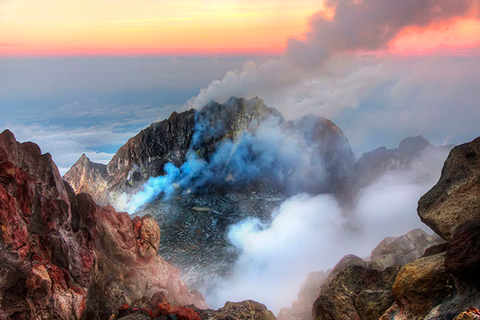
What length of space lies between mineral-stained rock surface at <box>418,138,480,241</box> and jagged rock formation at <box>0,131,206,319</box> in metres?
29.8

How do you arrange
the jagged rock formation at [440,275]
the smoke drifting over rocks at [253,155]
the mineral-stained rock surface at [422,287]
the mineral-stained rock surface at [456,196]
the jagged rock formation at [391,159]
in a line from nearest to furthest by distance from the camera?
the jagged rock formation at [440,275]
the mineral-stained rock surface at [422,287]
the mineral-stained rock surface at [456,196]
the smoke drifting over rocks at [253,155]
the jagged rock formation at [391,159]

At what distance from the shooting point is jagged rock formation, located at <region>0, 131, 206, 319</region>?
23094mm

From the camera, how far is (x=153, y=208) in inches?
4717

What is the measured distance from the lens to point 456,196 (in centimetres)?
2789

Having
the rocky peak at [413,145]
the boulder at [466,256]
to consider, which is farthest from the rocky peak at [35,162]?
the rocky peak at [413,145]

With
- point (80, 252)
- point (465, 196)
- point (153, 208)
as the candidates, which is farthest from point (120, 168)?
point (465, 196)

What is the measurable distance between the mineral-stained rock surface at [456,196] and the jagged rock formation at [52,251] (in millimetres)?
29820

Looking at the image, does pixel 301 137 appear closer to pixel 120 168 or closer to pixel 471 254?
pixel 120 168

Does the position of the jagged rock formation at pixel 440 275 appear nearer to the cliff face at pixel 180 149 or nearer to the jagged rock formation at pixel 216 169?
the jagged rock formation at pixel 216 169

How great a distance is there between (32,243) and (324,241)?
11536 cm

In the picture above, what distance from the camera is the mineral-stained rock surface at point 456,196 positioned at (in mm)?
26906

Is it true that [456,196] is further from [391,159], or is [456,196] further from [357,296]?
[391,159]

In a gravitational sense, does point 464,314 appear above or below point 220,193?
below

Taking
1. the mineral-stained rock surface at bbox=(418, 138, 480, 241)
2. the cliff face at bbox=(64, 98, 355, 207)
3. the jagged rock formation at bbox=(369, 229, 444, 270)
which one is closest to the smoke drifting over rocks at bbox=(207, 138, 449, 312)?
the cliff face at bbox=(64, 98, 355, 207)
